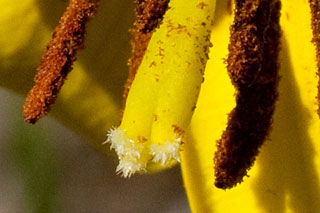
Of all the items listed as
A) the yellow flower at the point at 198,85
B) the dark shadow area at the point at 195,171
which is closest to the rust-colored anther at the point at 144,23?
the yellow flower at the point at 198,85

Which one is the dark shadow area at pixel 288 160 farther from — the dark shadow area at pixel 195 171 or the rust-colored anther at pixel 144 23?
the rust-colored anther at pixel 144 23

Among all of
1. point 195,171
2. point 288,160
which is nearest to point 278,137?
point 288,160

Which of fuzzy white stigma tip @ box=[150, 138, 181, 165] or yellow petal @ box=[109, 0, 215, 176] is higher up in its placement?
yellow petal @ box=[109, 0, 215, 176]

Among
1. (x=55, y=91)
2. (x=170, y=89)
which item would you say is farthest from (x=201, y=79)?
(x=55, y=91)

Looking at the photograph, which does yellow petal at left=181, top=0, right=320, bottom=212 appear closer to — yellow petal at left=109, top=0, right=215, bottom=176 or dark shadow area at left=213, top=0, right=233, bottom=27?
dark shadow area at left=213, top=0, right=233, bottom=27

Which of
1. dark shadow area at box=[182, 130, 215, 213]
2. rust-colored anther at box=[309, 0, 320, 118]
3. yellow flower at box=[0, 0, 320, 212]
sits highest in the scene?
rust-colored anther at box=[309, 0, 320, 118]

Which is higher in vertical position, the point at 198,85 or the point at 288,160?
the point at 198,85

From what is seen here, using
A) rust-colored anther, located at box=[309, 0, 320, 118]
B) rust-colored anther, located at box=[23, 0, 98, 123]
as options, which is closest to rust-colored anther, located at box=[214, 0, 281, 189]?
rust-colored anther, located at box=[309, 0, 320, 118]

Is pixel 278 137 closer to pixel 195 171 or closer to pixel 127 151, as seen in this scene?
pixel 195 171
